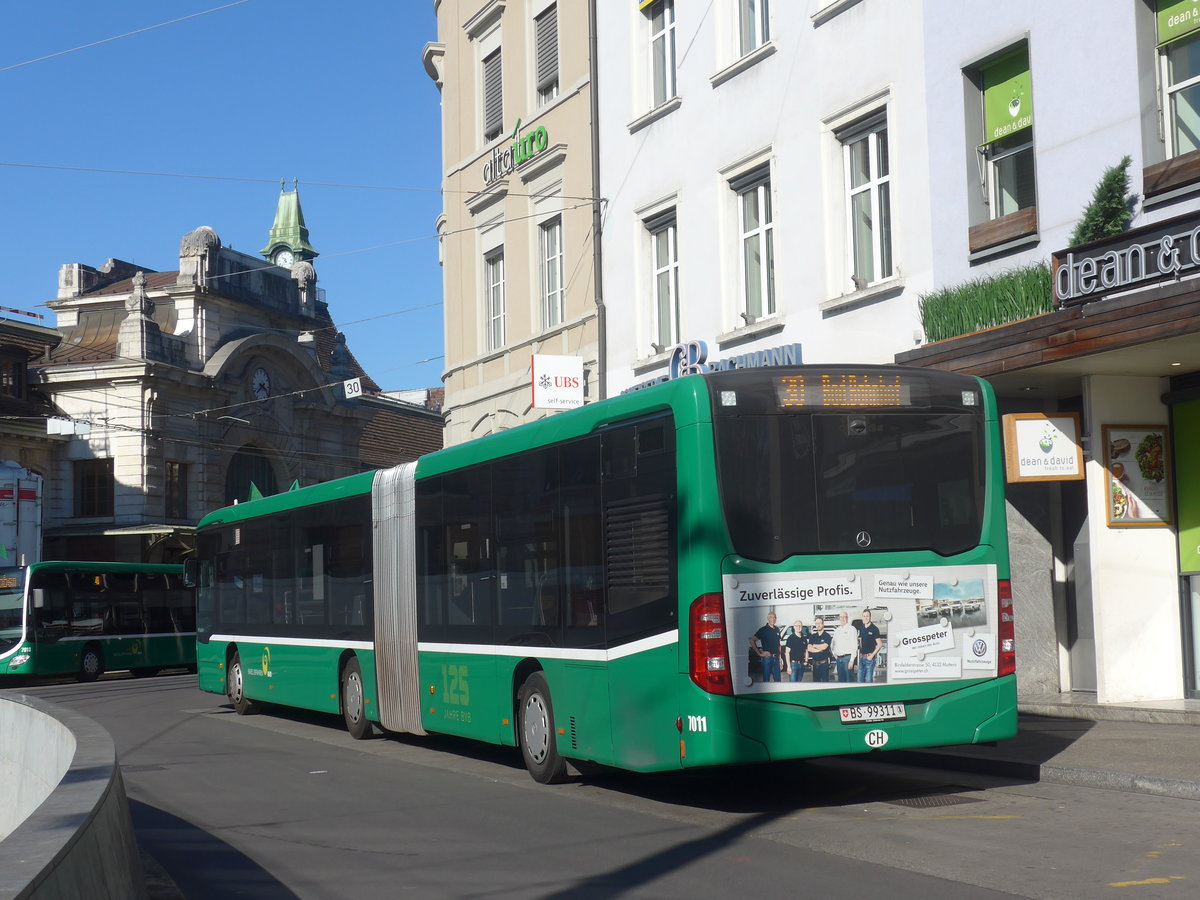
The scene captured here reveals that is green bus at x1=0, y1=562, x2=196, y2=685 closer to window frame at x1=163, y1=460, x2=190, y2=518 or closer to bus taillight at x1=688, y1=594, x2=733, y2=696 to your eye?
window frame at x1=163, y1=460, x2=190, y2=518

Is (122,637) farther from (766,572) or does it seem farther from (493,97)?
(766,572)

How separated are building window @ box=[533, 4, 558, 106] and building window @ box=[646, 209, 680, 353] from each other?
14.5 feet

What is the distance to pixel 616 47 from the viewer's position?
24.1 m

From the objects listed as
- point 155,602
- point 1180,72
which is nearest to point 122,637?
point 155,602

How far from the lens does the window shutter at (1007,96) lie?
15734 millimetres

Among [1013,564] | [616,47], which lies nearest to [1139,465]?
[1013,564]

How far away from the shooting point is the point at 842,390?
10.3 metres

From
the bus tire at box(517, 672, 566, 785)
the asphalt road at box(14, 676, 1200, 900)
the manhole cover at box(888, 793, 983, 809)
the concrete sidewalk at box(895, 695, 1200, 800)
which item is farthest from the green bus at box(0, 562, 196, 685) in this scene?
the manhole cover at box(888, 793, 983, 809)

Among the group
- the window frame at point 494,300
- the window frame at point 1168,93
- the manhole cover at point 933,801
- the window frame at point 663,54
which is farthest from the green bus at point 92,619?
the manhole cover at point 933,801

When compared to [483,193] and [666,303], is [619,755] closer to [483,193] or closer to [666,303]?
[666,303]

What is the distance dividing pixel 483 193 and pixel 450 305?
2.75m

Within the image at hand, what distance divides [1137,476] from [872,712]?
636cm

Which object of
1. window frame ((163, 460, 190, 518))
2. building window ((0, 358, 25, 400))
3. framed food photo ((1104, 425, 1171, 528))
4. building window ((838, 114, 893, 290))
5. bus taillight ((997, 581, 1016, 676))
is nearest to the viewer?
bus taillight ((997, 581, 1016, 676))

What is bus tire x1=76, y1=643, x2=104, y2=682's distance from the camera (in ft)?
121
